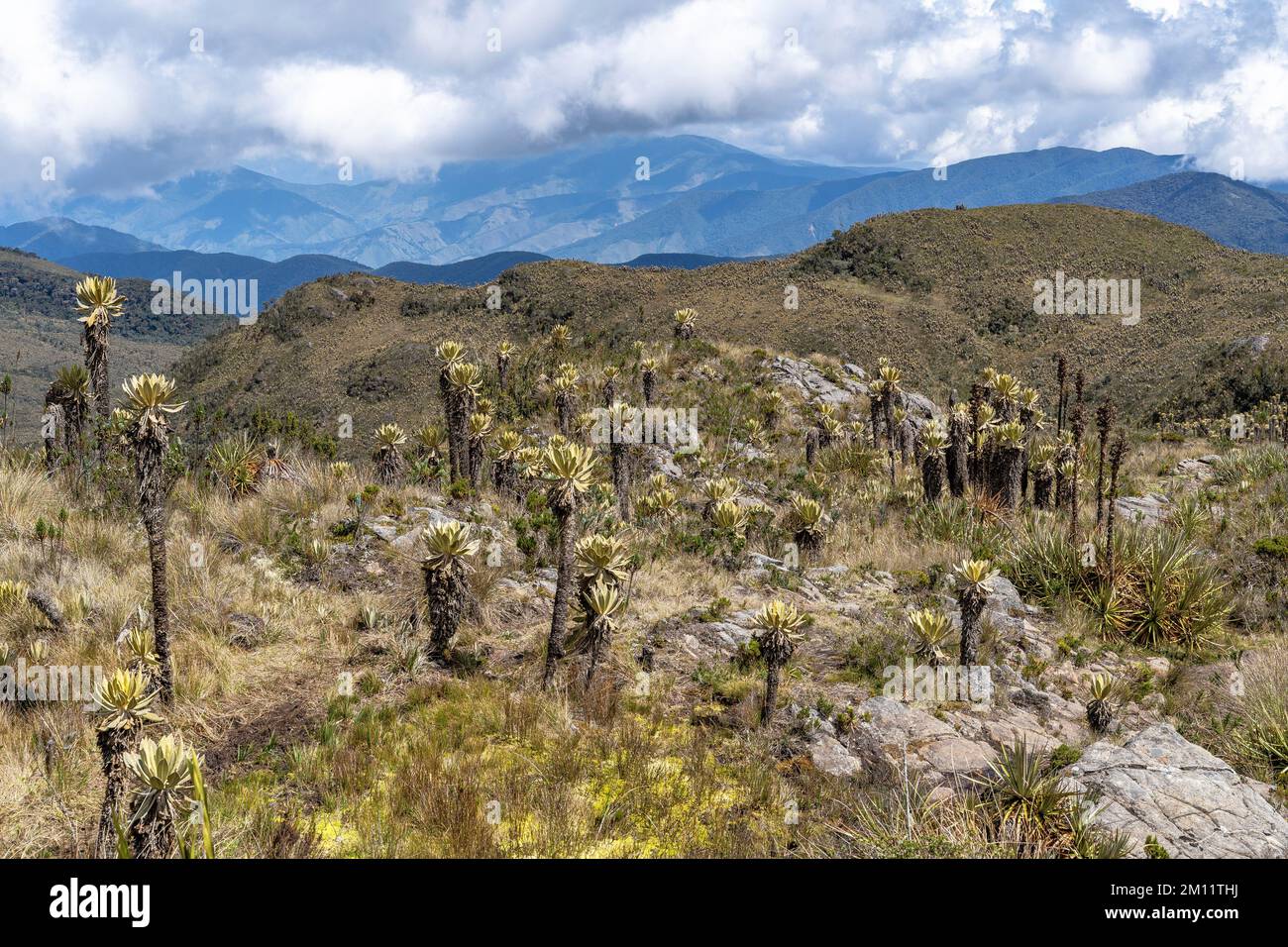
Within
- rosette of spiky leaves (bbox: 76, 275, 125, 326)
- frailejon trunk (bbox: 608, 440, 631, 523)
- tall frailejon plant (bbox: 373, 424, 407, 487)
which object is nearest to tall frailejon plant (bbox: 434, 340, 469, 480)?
tall frailejon plant (bbox: 373, 424, 407, 487)

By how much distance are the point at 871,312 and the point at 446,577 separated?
60.7 metres

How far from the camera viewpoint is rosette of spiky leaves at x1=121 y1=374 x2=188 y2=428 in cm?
634

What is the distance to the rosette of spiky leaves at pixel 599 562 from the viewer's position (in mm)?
7781

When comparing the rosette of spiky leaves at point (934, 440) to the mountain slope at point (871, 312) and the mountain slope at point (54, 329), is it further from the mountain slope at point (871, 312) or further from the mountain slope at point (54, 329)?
the mountain slope at point (54, 329)

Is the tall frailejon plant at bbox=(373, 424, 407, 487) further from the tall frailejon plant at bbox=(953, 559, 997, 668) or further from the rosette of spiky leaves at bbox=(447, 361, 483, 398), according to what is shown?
the tall frailejon plant at bbox=(953, 559, 997, 668)

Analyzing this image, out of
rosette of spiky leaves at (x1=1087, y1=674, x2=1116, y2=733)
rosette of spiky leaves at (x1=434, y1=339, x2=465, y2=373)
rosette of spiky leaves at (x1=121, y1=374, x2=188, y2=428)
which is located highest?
rosette of spiky leaves at (x1=434, y1=339, x2=465, y2=373)

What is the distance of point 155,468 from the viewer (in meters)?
6.57

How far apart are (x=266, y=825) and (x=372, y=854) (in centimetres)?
87

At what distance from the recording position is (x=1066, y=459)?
1550cm

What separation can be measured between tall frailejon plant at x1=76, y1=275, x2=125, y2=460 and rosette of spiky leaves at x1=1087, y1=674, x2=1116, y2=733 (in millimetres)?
12541

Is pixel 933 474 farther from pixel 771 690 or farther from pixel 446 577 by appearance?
pixel 446 577

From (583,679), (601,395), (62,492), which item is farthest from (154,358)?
(583,679)

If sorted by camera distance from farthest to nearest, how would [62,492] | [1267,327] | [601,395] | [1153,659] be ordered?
[1267,327] → [601,395] → [62,492] → [1153,659]

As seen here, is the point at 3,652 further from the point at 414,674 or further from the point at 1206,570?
the point at 1206,570
